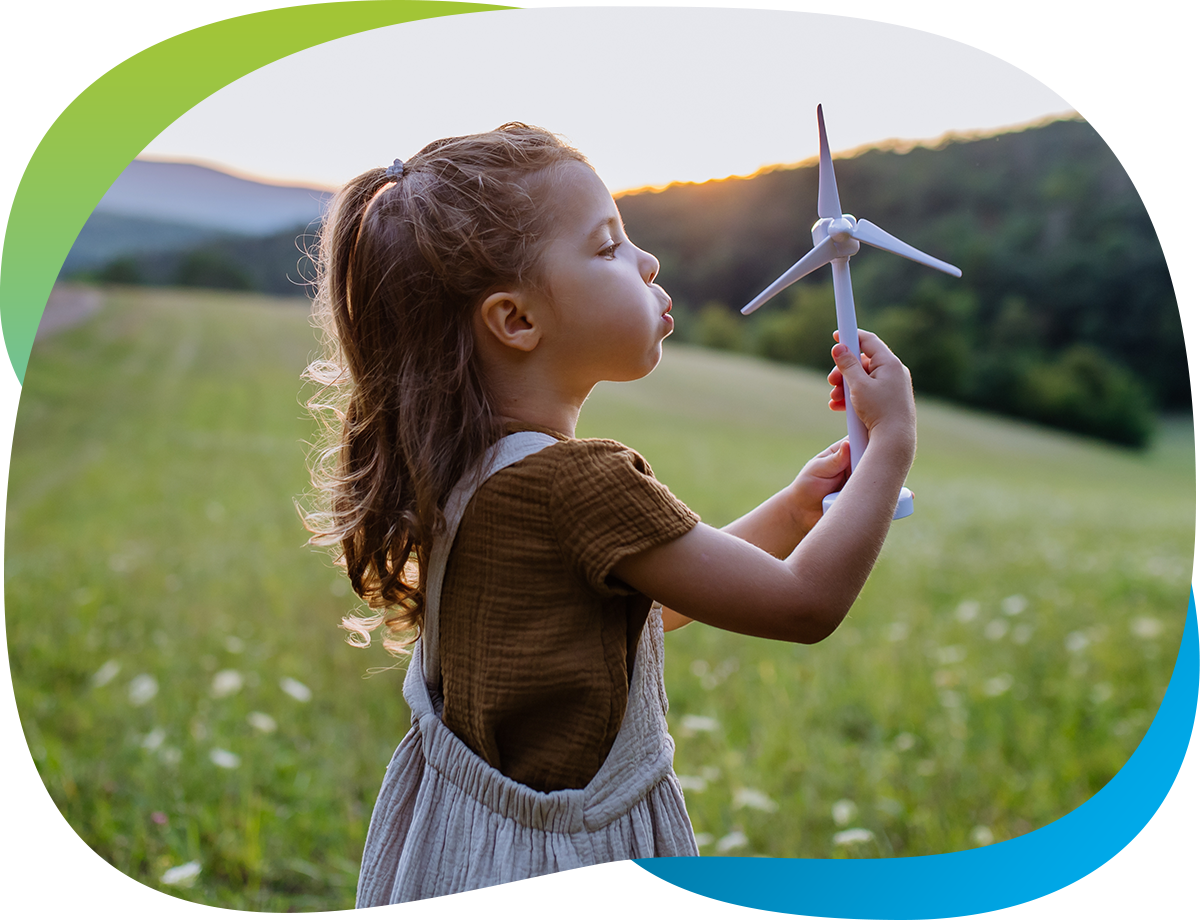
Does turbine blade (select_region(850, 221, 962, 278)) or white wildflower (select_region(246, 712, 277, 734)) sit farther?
white wildflower (select_region(246, 712, 277, 734))

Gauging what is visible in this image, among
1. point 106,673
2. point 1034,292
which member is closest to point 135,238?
point 106,673

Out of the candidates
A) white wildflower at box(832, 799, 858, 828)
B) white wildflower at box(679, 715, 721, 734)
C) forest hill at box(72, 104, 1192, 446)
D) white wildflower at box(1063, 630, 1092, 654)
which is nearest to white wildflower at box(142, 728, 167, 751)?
white wildflower at box(679, 715, 721, 734)

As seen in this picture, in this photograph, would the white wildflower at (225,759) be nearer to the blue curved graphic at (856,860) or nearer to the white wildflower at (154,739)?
the white wildflower at (154,739)

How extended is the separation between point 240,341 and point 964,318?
22.6 metres

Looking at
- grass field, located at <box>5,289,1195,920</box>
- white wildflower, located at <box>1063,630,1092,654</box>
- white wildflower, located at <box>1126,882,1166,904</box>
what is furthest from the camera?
white wildflower, located at <box>1063,630,1092,654</box>

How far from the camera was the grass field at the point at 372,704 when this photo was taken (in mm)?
2348

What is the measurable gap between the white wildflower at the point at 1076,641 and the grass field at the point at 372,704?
1cm

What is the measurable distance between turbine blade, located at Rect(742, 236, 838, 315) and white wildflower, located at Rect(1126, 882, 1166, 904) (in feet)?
5.16

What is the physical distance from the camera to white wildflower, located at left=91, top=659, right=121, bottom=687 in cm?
332

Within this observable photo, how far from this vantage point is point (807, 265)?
1257mm

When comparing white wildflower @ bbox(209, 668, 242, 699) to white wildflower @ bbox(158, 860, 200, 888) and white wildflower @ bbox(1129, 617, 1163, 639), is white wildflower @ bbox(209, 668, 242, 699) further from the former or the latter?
white wildflower @ bbox(1129, 617, 1163, 639)

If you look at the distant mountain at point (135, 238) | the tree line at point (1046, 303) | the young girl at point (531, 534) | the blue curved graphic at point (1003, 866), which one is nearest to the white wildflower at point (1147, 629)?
the blue curved graphic at point (1003, 866)

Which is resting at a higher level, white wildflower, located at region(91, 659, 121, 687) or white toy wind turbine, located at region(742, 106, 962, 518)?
white toy wind turbine, located at region(742, 106, 962, 518)

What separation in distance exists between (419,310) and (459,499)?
10.3 inches
